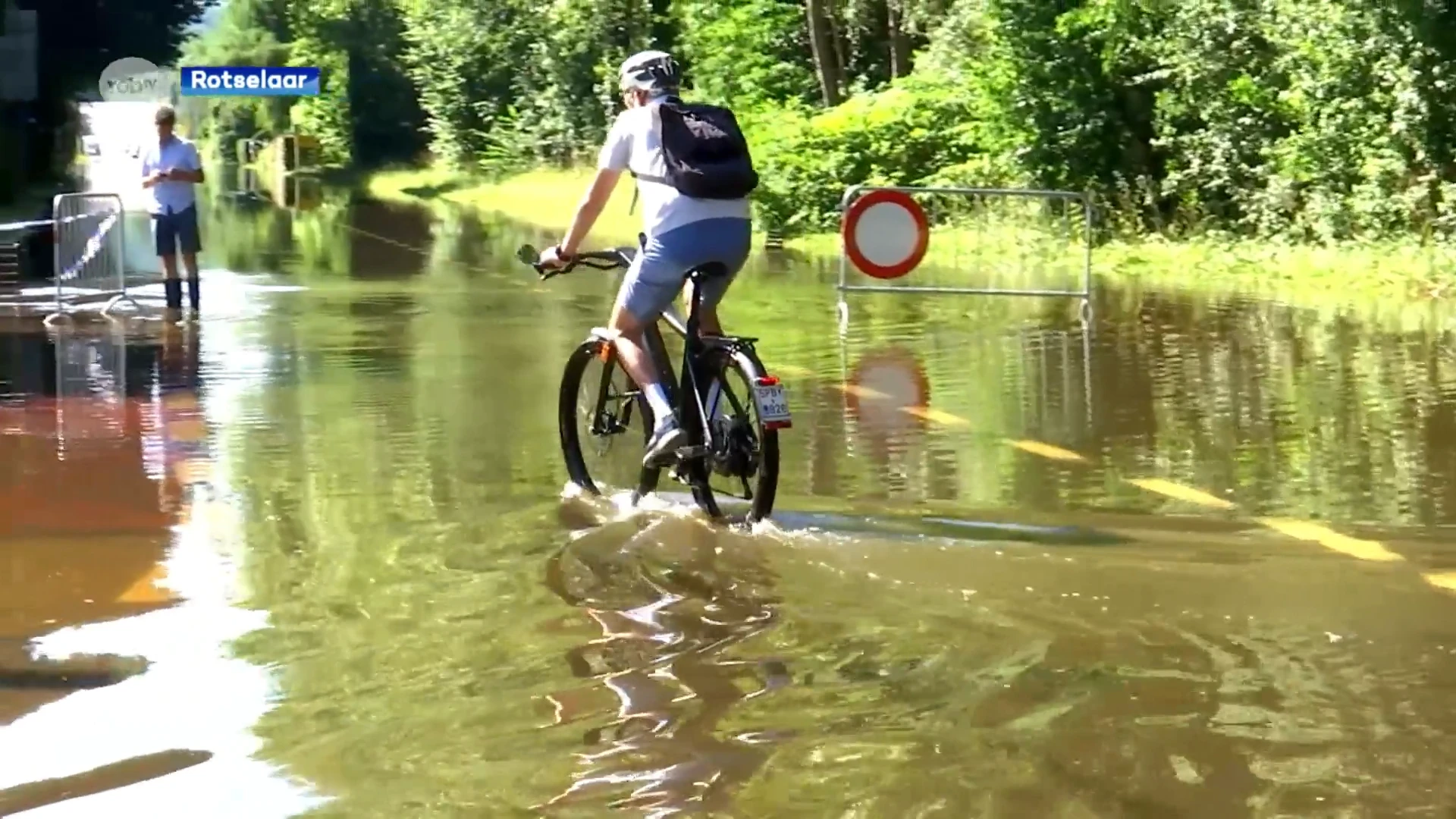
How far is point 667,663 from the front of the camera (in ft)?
19.7

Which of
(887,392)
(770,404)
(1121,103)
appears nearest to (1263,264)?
(1121,103)

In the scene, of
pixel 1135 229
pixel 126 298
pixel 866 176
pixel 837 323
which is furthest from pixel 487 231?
pixel 837 323

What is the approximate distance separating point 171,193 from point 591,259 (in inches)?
377

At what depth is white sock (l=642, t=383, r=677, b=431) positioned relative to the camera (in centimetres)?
816

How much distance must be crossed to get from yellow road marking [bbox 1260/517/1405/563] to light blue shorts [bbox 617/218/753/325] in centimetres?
232

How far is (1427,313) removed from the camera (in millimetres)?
16594

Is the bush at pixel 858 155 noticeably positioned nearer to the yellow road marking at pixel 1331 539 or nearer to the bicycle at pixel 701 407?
the bicycle at pixel 701 407

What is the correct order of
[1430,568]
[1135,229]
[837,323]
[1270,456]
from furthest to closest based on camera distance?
[1135,229]
[837,323]
[1270,456]
[1430,568]

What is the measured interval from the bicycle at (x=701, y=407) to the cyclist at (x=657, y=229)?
→ 0.06 m

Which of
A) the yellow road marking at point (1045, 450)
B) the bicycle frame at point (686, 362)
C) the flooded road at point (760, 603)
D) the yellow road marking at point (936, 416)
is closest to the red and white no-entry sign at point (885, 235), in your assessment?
the flooded road at point (760, 603)

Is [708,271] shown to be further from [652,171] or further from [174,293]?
[174,293]

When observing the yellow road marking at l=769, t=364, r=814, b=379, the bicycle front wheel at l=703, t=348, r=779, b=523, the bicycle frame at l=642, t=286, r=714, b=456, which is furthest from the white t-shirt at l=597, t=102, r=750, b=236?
the yellow road marking at l=769, t=364, r=814, b=379

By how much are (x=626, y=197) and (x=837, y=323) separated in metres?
24.8

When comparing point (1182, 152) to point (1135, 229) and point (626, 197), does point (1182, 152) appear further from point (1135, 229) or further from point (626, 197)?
point (626, 197)
